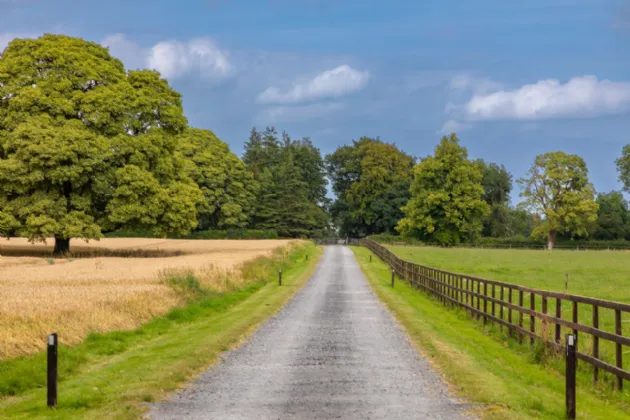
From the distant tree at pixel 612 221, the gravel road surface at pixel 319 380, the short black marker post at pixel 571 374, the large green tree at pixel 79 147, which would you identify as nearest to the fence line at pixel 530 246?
the distant tree at pixel 612 221

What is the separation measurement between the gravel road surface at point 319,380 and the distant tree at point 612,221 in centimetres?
10324

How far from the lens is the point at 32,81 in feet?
153

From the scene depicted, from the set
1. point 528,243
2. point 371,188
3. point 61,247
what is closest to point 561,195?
point 528,243

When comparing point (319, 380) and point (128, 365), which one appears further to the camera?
point (128, 365)

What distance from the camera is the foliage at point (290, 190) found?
374 feet

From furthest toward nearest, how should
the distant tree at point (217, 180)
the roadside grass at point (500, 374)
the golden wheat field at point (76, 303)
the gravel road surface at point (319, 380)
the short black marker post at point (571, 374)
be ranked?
the distant tree at point (217, 180) < the golden wheat field at point (76, 303) < the roadside grass at point (500, 374) < the gravel road surface at point (319, 380) < the short black marker post at point (571, 374)

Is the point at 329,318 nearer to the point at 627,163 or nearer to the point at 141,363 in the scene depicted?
the point at 141,363

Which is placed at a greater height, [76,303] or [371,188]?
[371,188]

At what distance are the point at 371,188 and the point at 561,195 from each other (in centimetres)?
3525

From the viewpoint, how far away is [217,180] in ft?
321

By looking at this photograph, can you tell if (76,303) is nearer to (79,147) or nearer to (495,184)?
(79,147)

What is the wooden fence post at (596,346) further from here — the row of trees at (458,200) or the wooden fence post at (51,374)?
the row of trees at (458,200)

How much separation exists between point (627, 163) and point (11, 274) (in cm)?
9561

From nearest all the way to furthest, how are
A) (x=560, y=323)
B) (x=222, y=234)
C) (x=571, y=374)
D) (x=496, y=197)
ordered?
(x=571, y=374)
(x=560, y=323)
(x=222, y=234)
(x=496, y=197)
